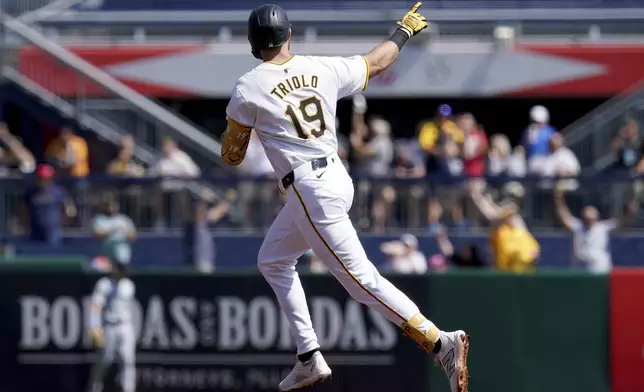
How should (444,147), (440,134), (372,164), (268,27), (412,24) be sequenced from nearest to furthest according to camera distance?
(268,27)
(412,24)
(444,147)
(440,134)
(372,164)

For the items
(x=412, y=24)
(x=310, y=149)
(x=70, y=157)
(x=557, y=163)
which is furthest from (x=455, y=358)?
(x=70, y=157)

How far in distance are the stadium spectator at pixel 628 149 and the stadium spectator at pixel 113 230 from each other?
5.02 m

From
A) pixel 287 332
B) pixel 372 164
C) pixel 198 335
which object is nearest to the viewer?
pixel 287 332

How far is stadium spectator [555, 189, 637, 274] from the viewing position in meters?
12.7

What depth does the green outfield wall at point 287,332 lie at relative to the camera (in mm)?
11523

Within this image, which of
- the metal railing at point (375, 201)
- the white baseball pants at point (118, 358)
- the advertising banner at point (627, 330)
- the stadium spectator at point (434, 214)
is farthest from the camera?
the stadium spectator at point (434, 214)

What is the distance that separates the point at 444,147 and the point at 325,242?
6992 mm

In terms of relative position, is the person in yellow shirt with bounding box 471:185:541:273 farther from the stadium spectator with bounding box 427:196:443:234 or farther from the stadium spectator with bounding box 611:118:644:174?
the stadium spectator with bounding box 611:118:644:174

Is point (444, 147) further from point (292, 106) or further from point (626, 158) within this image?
point (292, 106)

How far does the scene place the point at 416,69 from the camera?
16.2 m

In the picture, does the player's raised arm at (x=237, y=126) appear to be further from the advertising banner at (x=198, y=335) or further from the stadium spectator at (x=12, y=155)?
the stadium spectator at (x=12, y=155)

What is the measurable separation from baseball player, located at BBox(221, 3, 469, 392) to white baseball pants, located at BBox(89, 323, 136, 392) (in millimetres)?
5021

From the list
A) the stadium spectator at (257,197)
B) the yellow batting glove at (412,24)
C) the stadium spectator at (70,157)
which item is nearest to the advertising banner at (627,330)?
the stadium spectator at (257,197)

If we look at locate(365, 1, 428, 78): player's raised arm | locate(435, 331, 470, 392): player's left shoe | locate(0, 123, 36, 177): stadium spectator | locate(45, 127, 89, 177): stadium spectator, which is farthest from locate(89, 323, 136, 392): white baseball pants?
locate(365, 1, 428, 78): player's raised arm
